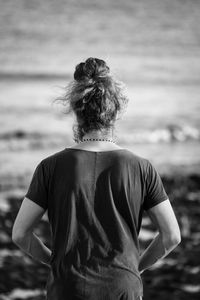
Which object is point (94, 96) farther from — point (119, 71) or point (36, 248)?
point (119, 71)

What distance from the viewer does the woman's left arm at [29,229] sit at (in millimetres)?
1431

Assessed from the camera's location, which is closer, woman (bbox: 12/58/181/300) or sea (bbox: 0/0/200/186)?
woman (bbox: 12/58/181/300)

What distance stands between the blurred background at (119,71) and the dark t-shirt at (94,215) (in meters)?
5.39

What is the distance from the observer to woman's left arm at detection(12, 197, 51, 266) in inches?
56.3

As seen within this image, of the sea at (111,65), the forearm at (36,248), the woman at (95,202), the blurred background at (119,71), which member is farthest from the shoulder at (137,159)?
the sea at (111,65)

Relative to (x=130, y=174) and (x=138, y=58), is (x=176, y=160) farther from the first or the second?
(x=130, y=174)

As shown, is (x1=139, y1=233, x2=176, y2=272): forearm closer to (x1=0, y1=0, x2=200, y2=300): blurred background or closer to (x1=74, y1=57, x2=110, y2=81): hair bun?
(x1=74, y1=57, x2=110, y2=81): hair bun

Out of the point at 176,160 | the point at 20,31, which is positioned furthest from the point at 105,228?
the point at 20,31

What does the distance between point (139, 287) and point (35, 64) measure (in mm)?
8294

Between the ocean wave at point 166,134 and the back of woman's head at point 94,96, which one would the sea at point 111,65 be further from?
the back of woman's head at point 94,96

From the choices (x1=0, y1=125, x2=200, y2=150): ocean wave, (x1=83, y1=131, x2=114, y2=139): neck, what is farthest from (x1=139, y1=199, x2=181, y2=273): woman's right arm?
(x1=0, y1=125, x2=200, y2=150): ocean wave

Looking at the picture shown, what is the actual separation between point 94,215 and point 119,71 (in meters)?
7.03

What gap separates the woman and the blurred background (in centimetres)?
538

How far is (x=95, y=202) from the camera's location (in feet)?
4.60
